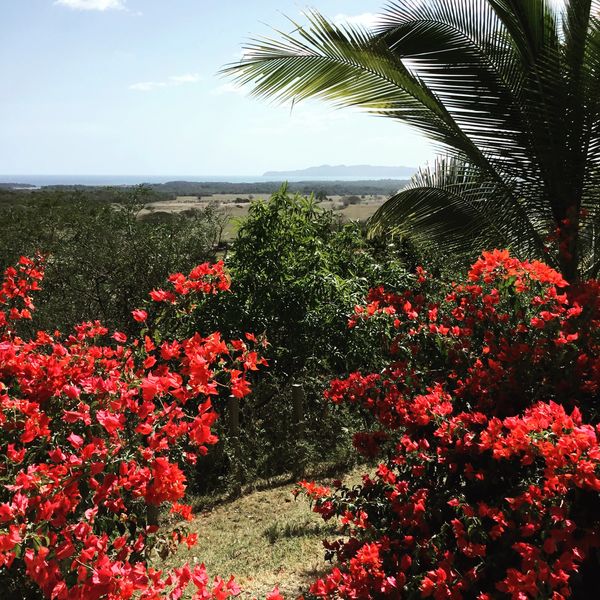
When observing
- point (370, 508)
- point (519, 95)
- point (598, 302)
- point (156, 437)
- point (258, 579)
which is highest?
point (519, 95)

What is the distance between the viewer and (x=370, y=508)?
309cm

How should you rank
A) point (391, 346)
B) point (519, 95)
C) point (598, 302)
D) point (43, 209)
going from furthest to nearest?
point (43, 209)
point (519, 95)
point (391, 346)
point (598, 302)

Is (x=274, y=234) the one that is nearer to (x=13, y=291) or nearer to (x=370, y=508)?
(x=13, y=291)

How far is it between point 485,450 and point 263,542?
262 centimetres

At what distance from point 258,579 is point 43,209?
488 inches

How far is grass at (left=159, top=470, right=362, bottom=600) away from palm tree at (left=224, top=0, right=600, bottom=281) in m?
2.64

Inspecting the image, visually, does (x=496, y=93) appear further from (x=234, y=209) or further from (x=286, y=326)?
(x=234, y=209)

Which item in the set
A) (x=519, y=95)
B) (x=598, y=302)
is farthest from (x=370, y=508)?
(x=519, y=95)

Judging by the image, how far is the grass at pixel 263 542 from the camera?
4.10 meters

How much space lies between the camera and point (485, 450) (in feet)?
8.63

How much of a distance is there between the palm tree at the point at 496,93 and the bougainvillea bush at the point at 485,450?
1402mm

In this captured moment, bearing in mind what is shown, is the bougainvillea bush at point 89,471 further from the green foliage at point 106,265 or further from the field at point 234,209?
the green foliage at point 106,265

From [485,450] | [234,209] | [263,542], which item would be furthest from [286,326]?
[234,209]

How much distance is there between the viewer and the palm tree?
14.6 ft
